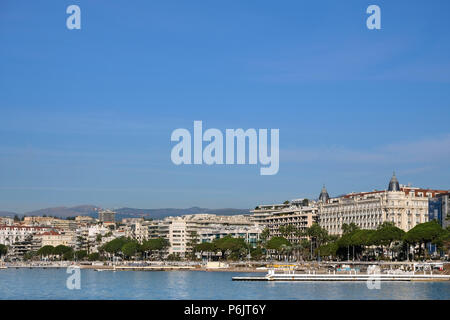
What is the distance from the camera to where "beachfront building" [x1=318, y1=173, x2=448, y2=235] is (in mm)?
114250

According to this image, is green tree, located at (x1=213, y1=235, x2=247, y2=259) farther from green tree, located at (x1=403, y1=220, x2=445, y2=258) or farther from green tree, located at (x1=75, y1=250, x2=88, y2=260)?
green tree, located at (x1=75, y1=250, x2=88, y2=260)

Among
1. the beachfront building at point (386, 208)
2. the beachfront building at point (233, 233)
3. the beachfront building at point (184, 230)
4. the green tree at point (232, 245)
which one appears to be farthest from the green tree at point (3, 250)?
the beachfront building at point (386, 208)

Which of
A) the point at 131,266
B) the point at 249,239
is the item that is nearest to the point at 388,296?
the point at 131,266

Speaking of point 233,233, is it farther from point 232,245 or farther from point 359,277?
point 359,277

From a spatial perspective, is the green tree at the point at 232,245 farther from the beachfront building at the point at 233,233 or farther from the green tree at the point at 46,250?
the green tree at the point at 46,250

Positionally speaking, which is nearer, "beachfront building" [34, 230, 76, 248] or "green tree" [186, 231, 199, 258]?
"green tree" [186, 231, 199, 258]

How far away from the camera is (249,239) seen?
146125mm

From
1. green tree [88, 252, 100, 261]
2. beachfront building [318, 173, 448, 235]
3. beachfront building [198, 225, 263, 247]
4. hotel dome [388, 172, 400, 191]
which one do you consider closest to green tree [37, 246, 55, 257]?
green tree [88, 252, 100, 261]

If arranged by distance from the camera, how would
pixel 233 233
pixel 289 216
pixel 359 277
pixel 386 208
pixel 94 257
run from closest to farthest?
pixel 359 277, pixel 386 208, pixel 289 216, pixel 233 233, pixel 94 257

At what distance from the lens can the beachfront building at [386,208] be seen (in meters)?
114

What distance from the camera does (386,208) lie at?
114 metres

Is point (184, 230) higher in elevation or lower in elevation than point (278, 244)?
higher
